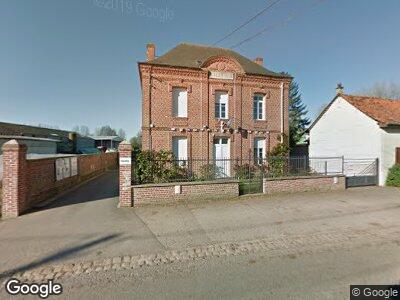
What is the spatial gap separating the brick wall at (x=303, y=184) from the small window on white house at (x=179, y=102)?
7.27 metres

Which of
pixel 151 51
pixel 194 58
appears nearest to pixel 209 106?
pixel 194 58

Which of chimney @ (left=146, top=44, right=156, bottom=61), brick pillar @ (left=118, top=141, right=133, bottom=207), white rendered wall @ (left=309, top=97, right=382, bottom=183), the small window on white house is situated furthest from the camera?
chimney @ (left=146, top=44, right=156, bottom=61)

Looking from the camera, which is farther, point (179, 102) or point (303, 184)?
point (179, 102)

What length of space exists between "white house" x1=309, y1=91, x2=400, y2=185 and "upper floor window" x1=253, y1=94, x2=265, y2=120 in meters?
4.38

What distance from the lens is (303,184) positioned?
36.5ft

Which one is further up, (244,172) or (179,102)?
(179,102)

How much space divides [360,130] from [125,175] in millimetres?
13496

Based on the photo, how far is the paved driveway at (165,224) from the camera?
527 centimetres

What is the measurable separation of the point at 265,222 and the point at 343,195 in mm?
5621

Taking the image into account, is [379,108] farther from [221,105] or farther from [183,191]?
[183,191]

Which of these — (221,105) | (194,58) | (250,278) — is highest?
(194,58)

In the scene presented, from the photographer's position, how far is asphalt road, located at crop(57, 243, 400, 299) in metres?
3.67

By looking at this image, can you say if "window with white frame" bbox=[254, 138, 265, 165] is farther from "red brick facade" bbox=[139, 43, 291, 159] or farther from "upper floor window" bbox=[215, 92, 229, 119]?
"upper floor window" bbox=[215, 92, 229, 119]

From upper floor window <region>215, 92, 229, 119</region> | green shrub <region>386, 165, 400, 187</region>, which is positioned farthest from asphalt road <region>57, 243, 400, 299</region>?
upper floor window <region>215, 92, 229, 119</region>
